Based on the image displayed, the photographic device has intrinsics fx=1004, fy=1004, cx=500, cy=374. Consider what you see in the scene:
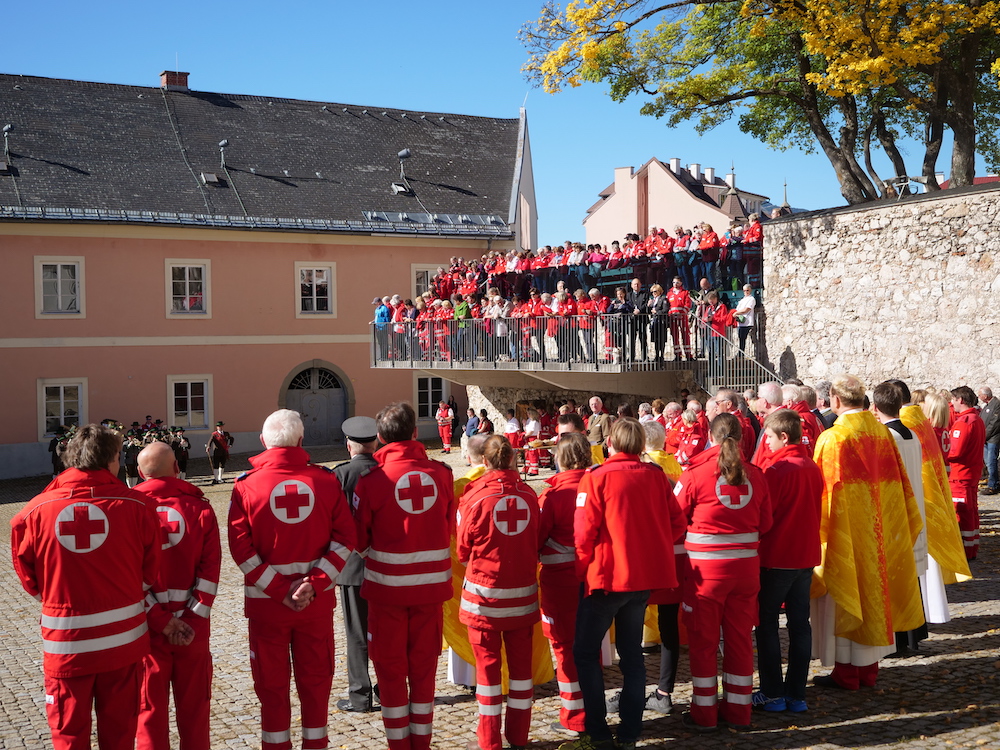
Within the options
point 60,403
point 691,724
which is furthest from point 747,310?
point 60,403

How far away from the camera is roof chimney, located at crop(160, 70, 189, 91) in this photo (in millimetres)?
32278

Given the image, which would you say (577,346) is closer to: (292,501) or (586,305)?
(586,305)

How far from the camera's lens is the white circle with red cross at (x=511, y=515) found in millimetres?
5531

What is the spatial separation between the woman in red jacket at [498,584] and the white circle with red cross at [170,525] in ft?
4.97

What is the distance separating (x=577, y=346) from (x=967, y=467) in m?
10.2

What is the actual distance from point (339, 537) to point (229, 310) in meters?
24.3

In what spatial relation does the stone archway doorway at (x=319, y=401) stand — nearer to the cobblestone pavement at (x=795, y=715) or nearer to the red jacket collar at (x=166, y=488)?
the cobblestone pavement at (x=795, y=715)

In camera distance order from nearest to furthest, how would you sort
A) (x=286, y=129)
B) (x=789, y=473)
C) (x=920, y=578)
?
1. (x=789, y=473)
2. (x=920, y=578)
3. (x=286, y=129)

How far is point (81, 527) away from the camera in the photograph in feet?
15.1

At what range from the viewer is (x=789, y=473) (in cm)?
598

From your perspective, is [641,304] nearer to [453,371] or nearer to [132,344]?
[453,371]

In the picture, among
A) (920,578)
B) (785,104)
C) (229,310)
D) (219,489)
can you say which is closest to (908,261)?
(785,104)

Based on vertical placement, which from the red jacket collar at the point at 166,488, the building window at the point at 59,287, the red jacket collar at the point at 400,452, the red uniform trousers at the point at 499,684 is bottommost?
the red uniform trousers at the point at 499,684

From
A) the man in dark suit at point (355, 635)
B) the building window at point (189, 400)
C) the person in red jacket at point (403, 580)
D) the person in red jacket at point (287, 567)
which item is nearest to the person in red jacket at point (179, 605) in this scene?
the person in red jacket at point (287, 567)
